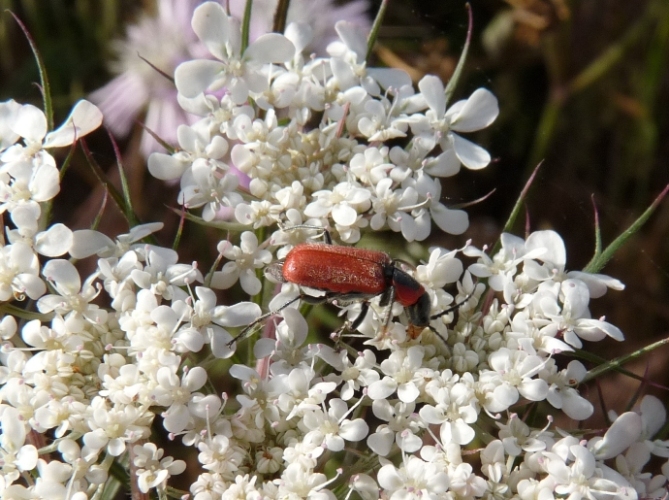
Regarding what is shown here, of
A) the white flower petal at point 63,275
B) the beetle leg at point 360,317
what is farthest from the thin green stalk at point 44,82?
the beetle leg at point 360,317

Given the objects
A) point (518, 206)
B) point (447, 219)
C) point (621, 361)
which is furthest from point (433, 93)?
point (621, 361)

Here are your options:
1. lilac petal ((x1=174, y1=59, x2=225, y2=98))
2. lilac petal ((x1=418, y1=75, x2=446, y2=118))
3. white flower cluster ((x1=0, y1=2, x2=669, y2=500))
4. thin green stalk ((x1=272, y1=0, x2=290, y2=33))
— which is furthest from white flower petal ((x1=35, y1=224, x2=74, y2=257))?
lilac petal ((x1=418, y1=75, x2=446, y2=118))

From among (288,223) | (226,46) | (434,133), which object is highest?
(226,46)

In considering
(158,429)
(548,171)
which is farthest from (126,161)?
(548,171)

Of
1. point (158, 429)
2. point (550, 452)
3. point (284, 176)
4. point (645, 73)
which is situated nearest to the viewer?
point (550, 452)

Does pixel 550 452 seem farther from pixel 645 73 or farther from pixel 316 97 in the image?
pixel 645 73

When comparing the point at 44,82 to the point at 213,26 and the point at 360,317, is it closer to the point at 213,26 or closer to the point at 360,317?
the point at 213,26

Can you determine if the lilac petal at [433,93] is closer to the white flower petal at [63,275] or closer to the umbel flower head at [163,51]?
the white flower petal at [63,275]

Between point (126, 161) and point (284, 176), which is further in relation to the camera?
point (126, 161)
